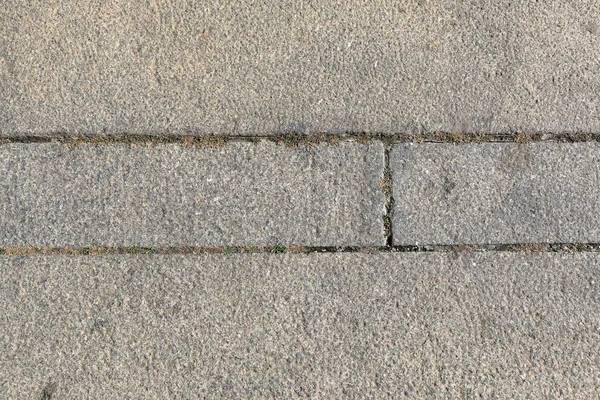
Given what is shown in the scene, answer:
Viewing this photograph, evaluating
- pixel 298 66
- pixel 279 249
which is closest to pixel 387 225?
pixel 279 249

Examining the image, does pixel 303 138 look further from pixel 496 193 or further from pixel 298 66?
pixel 496 193

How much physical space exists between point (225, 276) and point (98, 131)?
2.60 ft

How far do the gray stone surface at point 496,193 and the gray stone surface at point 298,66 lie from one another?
0.11 m

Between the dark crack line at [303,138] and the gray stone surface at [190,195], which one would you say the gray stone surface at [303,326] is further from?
the dark crack line at [303,138]

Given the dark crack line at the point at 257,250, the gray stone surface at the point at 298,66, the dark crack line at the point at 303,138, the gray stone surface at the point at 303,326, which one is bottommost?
the gray stone surface at the point at 303,326

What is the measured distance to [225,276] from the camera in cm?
208

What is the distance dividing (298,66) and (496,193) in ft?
3.14

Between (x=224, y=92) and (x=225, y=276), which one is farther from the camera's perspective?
(x=224, y=92)

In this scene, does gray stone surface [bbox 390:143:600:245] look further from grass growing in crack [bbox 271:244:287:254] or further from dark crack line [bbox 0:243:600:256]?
grass growing in crack [bbox 271:244:287:254]

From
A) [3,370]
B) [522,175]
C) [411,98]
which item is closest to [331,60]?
[411,98]

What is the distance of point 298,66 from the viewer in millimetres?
2246

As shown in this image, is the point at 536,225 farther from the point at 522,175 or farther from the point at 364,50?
the point at 364,50

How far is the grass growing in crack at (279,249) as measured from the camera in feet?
6.89

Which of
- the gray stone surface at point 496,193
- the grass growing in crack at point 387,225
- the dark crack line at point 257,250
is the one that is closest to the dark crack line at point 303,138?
the gray stone surface at point 496,193
